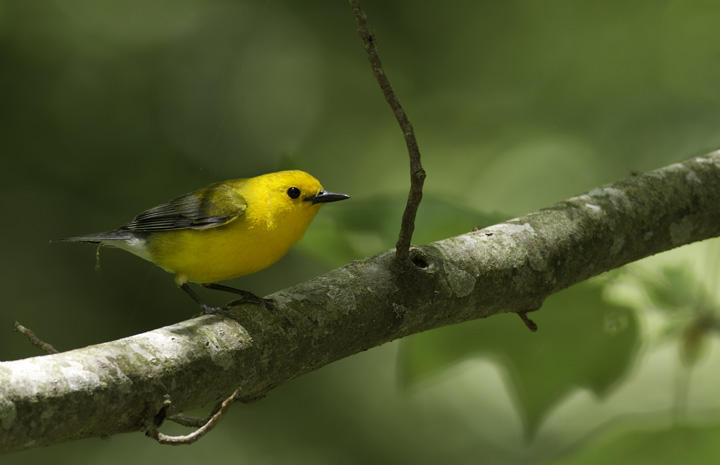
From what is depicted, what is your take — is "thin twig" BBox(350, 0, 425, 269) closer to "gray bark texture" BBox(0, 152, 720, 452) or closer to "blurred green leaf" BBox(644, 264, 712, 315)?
"gray bark texture" BBox(0, 152, 720, 452)

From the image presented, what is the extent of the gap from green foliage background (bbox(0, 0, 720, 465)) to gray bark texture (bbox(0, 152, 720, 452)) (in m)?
0.70

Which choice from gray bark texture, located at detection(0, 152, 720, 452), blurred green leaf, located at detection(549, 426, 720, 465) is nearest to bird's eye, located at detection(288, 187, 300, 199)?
gray bark texture, located at detection(0, 152, 720, 452)

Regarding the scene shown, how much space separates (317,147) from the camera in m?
3.26

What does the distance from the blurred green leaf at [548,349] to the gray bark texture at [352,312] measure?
8.5 inches

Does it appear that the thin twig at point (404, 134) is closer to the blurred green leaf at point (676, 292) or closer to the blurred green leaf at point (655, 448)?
the blurred green leaf at point (655, 448)

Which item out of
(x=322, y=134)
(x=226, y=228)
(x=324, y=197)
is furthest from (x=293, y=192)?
(x=322, y=134)

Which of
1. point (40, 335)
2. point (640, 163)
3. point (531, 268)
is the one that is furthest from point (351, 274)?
point (40, 335)

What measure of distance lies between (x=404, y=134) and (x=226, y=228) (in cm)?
73

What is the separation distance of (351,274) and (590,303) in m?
0.82

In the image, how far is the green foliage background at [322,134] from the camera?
2.64 metres

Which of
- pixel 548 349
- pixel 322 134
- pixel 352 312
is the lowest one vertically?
pixel 548 349

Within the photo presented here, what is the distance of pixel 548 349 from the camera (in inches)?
74.1

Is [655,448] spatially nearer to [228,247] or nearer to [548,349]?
[548,349]

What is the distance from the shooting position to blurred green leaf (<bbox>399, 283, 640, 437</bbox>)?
1.82 metres
